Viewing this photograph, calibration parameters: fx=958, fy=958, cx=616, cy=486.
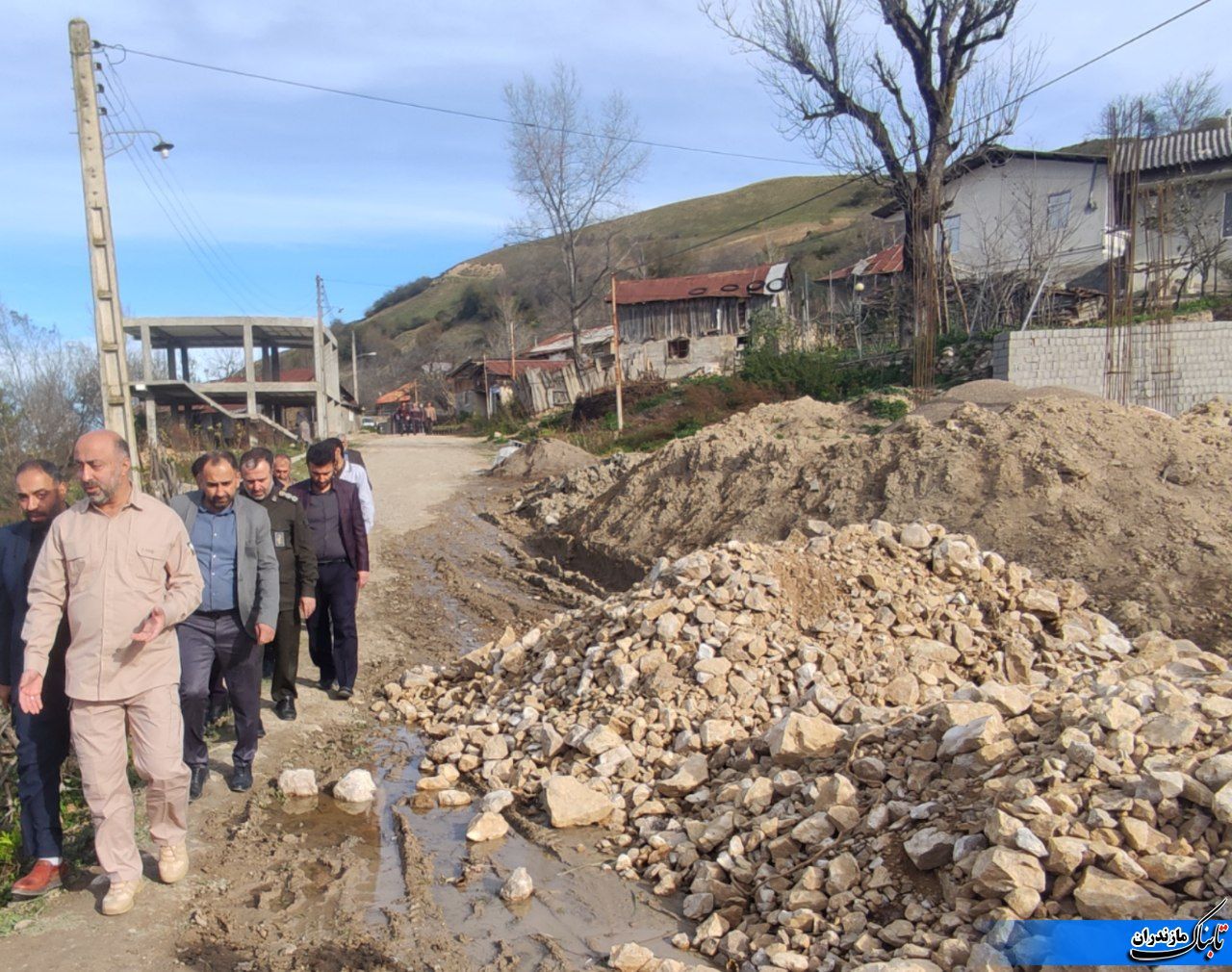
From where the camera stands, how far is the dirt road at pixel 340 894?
11.8ft

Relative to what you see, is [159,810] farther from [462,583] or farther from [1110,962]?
[462,583]

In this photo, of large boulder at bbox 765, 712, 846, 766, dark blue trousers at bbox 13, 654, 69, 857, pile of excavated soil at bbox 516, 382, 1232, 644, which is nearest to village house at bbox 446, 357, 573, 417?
pile of excavated soil at bbox 516, 382, 1232, 644

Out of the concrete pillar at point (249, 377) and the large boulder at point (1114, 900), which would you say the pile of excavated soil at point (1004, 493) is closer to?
the large boulder at point (1114, 900)

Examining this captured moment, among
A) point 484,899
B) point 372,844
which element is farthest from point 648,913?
point 372,844

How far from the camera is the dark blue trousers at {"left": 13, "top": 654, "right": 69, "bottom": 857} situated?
Answer: 12.5 ft

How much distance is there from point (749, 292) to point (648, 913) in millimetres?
39133

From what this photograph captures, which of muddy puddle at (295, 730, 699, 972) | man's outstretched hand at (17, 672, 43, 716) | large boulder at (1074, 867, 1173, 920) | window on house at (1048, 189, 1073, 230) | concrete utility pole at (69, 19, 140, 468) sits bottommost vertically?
muddy puddle at (295, 730, 699, 972)

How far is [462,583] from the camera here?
36.5ft

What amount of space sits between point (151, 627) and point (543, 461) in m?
16.2

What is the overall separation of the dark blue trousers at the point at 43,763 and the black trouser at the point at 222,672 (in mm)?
618

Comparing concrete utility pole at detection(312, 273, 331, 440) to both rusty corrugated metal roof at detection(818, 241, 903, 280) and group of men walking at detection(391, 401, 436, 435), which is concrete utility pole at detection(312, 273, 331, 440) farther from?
rusty corrugated metal roof at detection(818, 241, 903, 280)

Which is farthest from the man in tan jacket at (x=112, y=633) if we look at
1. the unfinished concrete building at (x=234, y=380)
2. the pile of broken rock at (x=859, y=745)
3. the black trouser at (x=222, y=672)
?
the unfinished concrete building at (x=234, y=380)

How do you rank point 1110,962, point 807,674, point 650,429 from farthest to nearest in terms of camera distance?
1. point 650,429
2. point 807,674
3. point 1110,962

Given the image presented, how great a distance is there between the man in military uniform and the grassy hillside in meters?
35.9
